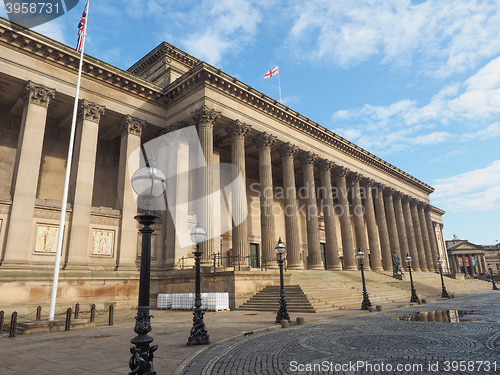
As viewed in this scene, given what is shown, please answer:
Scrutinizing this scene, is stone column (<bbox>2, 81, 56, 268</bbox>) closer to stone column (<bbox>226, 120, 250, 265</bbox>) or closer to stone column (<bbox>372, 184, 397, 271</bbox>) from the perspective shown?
stone column (<bbox>226, 120, 250, 265</bbox>)

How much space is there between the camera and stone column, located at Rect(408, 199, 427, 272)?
49.7m

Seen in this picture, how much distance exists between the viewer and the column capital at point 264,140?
29.0m

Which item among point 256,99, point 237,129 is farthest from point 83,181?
point 256,99

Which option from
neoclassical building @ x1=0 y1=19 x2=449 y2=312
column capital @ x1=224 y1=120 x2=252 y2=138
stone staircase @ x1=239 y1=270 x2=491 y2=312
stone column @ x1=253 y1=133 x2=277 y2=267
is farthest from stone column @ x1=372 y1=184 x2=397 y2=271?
column capital @ x1=224 y1=120 x2=252 y2=138

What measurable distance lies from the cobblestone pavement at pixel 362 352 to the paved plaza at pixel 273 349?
0.06ft

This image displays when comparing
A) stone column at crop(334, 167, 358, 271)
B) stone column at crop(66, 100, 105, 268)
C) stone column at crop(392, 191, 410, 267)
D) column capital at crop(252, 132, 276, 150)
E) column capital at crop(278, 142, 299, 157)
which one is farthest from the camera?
stone column at crop(392, 191, 410, 267)

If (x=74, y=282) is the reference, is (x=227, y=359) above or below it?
below

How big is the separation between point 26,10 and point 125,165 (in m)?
11.6

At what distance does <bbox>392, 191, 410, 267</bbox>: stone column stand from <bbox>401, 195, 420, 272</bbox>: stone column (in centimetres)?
57

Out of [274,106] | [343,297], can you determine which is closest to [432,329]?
[343,297]

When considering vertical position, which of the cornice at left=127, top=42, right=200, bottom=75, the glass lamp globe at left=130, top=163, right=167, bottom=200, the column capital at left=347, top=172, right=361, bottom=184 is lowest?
the glass lamp globe at left=130, top=163, right=167, bottom=200

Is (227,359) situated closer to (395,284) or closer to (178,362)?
(178,362)

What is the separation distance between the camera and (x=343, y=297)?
2194cm

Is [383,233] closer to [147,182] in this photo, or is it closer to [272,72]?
[272,72]
